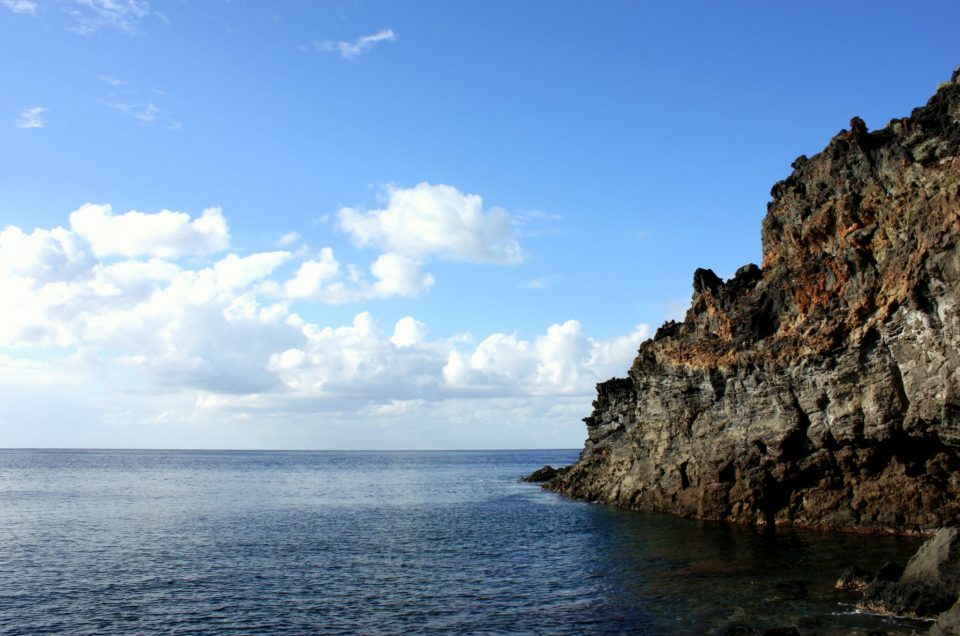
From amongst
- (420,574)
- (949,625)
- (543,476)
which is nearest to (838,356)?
(949,625)

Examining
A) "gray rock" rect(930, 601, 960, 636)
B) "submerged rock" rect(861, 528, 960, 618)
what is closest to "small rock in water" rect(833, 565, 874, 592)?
"submerged rock" rect(861, 528, 960, 618)

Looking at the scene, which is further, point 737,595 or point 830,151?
point 830,151

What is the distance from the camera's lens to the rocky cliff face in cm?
3659

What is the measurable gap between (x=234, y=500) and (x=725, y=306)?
59988 millimetres

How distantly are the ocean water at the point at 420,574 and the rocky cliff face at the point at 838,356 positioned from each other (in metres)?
3.64

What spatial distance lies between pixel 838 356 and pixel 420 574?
28934mm

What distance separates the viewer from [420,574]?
119ft

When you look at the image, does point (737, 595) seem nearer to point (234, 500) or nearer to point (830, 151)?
point (830, 151)

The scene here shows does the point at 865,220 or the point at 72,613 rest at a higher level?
the point at 865,220

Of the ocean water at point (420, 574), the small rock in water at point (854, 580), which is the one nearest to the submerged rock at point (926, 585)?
the ocean water at point (420, 574)

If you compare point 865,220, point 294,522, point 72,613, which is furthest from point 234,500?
point 865,220

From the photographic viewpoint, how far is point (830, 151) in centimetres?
4541

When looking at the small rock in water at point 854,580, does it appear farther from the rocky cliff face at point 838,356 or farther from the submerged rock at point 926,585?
the rocky cliff face at point 838,356

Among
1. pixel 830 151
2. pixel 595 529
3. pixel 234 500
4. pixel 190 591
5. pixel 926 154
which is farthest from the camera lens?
pixel 234 500
